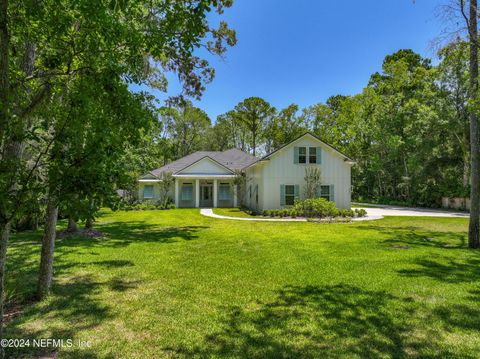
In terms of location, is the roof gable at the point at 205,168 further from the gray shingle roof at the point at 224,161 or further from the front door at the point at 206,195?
the front door at the point at 206,195

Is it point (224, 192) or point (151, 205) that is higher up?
point (224, 192)

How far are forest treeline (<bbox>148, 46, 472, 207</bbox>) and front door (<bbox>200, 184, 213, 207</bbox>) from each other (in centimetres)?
522

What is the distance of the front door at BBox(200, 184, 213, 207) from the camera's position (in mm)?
27656

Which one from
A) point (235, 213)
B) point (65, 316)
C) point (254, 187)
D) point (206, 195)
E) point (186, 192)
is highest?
point (254, 187)

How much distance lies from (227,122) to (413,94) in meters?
28.0

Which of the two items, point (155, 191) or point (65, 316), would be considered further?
point (155, 191)

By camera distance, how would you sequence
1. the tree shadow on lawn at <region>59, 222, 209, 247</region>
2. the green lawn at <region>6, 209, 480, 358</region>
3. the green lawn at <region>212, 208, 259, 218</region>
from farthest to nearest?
the green lawn at <region>212, 208, 259, 218</region>
the tree shadow on lawn at <region>59, 222, 209, 247</region>
the green lawn at <region>6, 209, 480, 358</region>

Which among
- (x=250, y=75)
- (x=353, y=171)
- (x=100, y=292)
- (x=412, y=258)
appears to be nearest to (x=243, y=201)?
(x=250, y=75)

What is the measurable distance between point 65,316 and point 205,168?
2244cm

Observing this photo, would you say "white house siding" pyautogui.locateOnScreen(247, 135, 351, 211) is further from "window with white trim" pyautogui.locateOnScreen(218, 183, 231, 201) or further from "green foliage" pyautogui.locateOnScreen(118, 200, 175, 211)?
"green foliage" pyautogui.locateOnScreen(118, 200, 175, 211)

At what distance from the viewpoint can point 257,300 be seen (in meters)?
5.02

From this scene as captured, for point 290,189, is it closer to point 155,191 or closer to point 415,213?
point 415,213

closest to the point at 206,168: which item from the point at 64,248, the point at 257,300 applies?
the point at 64,248

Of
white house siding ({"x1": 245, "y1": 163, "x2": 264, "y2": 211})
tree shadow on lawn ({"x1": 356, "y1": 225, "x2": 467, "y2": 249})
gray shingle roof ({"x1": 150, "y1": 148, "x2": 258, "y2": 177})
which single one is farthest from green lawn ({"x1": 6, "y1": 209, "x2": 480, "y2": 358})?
gray shingle roof ({"x1": 150, "y1": 148, "x2": 258, "y2": 177})
